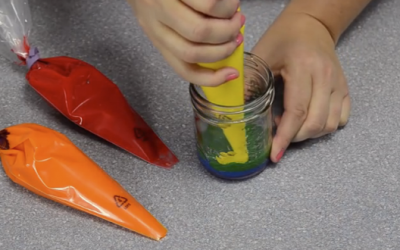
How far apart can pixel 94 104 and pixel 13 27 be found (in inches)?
5.7

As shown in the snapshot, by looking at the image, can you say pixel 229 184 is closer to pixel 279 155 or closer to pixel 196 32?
pixel 279 155

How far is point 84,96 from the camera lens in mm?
592

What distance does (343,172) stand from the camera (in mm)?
533

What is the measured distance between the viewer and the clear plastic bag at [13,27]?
0.64 metres

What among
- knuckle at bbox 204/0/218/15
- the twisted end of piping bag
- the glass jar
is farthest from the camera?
the twisted end of piping bag

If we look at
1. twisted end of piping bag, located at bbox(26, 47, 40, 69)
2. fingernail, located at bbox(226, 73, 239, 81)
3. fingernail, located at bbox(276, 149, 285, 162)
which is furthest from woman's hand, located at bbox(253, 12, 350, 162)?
twisted end of piping bag, located at bbox(26, 47, 40, 69)

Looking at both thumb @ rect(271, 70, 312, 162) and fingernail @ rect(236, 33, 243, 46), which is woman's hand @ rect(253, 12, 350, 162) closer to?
thumb @ rect(271, 70, 312, 162)

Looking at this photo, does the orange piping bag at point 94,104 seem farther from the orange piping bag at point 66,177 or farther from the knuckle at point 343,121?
the knuckle at point 343,121

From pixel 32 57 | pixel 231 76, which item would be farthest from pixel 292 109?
pixel 32 57

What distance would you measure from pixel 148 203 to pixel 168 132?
0.09 m

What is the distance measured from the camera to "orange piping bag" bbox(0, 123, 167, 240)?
0.50m

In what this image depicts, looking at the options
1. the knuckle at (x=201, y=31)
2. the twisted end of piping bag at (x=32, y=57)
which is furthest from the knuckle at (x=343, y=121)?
the twisted end of piping bag at (x=32, y=57)

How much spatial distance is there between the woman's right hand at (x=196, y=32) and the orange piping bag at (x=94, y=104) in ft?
0.43

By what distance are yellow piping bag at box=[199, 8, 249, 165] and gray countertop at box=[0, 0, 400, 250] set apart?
0.10ft
